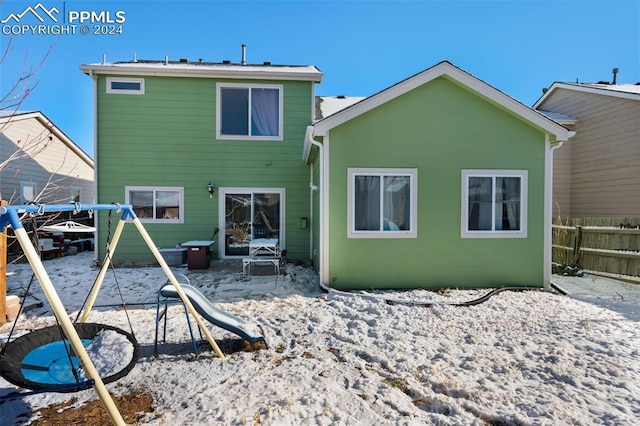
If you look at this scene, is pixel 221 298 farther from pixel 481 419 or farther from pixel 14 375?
pixel 481 419

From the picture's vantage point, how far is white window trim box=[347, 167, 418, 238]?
19.5 feet

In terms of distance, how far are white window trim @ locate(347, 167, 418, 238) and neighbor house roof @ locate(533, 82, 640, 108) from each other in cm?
805

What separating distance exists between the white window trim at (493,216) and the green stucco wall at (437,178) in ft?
0.30

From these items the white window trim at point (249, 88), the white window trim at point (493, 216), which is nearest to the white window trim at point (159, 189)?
the white window trim at point (249, 88)

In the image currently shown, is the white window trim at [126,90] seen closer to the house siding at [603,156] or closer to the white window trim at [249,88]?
the white window trim at [249,88]

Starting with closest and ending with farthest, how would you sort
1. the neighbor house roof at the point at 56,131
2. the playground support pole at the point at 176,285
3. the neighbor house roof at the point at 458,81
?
the playground support pole at the point at 176,285 < the neighbor house roof at the point at 458,81 < the neighbor house roof at the point at 56,131

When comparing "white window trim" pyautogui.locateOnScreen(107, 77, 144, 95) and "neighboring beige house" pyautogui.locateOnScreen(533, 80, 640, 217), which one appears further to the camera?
"neighboring beige house" pyautogui.locateOnScreen(533, 80, 640, 217)

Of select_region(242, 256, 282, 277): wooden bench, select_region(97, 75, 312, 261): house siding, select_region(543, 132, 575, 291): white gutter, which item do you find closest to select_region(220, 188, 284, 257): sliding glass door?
select_region(97, 75, 312, 261): house siding

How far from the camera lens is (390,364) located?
3.32 metres

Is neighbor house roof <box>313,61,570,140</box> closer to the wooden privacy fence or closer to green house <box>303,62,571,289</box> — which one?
green house <box>303,62,571,289</box>

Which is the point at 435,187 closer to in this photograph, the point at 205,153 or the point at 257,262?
the point at 257,262

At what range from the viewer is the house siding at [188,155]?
857 centimetres

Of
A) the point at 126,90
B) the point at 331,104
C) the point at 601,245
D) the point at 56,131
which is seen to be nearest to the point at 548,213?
the point at 601,245

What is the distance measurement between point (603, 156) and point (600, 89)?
7.10ft
